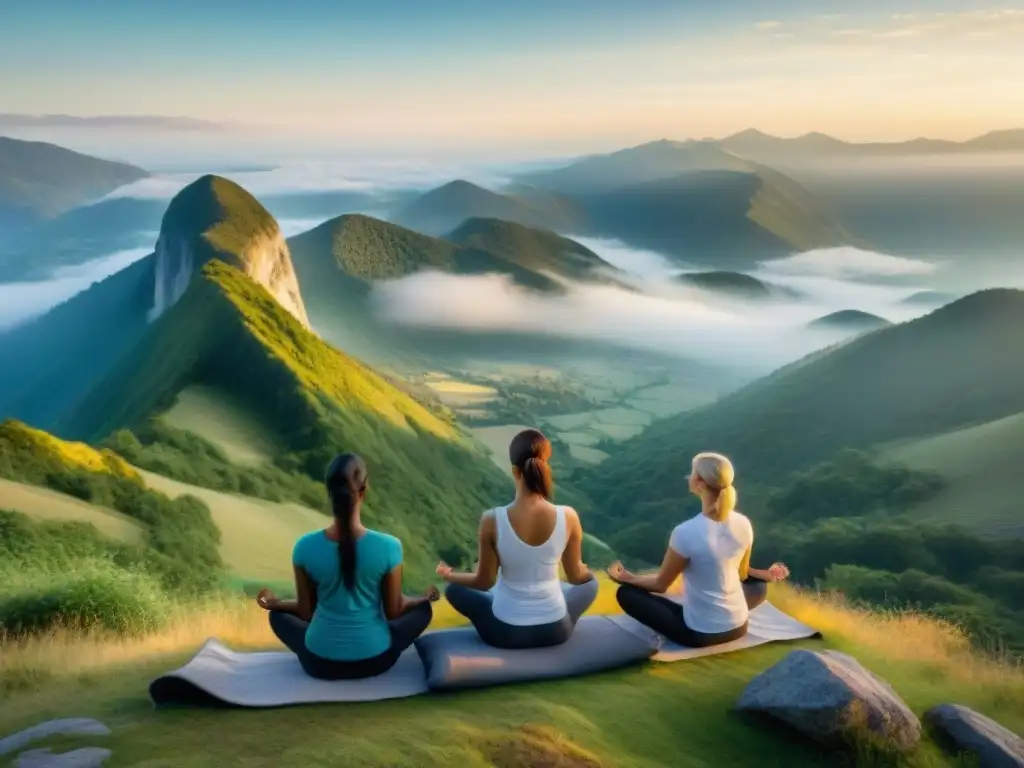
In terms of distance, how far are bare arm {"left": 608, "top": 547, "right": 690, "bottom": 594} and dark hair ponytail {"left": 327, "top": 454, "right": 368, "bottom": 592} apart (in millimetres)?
1737

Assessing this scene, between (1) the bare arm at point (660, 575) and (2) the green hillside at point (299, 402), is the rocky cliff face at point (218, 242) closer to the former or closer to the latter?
(2) the green hillside at point (299, 402)

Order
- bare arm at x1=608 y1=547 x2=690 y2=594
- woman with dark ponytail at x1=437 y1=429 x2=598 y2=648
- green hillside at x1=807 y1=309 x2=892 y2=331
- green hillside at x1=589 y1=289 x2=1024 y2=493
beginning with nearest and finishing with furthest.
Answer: woman with dark ponytail at x1=437 y1=429 x2=598 y2=648, bare arm at x1=608 y1=547 x2=690 y2=594, green hillside at x1=589 y1=289 x2=1024 y2=493, green hillside at x1=807 y1=309 x2=892 y2=331

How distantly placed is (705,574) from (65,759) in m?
3.82

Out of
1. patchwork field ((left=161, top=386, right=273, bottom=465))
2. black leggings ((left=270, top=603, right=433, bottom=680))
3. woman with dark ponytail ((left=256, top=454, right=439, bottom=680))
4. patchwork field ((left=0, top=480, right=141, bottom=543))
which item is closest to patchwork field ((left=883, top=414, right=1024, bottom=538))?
patchwork field ((left=161, top=386, right=273, bottom=465))

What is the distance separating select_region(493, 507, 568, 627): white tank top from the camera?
5574mm

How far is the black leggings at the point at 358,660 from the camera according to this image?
546cm

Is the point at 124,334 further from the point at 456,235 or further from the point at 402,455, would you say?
the point at 456,235

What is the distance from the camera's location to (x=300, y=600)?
17.7 ft

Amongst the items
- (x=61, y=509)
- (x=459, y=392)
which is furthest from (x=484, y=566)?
(x=459, y=392)

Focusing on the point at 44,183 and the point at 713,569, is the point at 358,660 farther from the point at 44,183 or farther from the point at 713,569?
the point at 44,183

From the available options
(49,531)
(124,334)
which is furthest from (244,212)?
(49,531)

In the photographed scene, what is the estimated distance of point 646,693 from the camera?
578 cm

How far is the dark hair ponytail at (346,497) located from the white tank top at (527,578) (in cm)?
89

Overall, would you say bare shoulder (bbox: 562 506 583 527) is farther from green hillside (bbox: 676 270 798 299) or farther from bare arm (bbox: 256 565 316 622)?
green hillside (bbox: 676 270 798 299)
